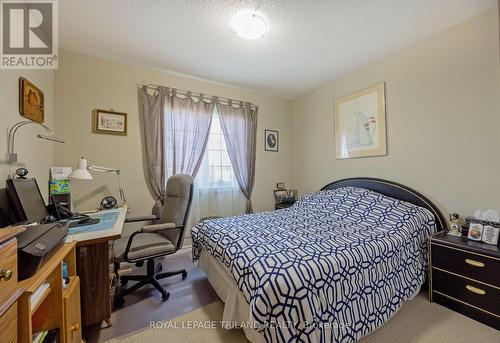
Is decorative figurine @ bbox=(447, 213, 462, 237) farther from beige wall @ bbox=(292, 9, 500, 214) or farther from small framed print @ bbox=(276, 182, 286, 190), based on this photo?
small framed print @ bbox=(276, 182, 286, 190)

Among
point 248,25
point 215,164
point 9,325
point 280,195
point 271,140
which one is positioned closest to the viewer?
point 9,325

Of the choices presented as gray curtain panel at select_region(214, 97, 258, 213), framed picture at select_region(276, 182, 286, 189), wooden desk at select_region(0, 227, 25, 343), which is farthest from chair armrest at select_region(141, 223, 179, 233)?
framed picture at select_region(276, 182, 286, 189)

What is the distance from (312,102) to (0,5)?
3.59 meters

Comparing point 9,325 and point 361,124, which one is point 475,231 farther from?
point 9,325

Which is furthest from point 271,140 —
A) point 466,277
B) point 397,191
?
point 466,277

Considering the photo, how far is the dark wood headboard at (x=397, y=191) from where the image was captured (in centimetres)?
210

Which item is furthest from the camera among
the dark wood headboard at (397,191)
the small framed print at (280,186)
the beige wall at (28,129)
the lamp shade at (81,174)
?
the small framed print at (280,186)

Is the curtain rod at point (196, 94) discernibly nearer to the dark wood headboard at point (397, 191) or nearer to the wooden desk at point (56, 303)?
the dark wood headboard at point (397, 191)

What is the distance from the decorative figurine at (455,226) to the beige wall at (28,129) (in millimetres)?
3696

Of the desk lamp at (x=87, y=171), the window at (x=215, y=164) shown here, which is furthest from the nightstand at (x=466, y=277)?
the desk lamp at (x=87, y=171)

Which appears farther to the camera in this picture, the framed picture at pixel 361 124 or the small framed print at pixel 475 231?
the framed picture at pixel 361 124

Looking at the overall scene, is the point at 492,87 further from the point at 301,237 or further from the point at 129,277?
the point at 129,277

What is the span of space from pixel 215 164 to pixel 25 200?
2.13 metres

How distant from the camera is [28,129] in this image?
1.76 m
